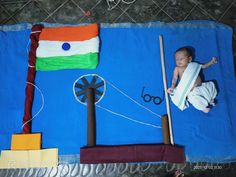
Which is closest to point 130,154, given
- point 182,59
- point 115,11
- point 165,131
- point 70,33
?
point 165,131

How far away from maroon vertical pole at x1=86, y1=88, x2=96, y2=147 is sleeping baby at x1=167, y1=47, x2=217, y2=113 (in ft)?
1.45

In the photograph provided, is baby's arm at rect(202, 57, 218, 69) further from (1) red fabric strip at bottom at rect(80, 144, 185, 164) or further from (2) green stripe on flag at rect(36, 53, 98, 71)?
(2) green stripe on flag at rect(36, 53, 98, 71)

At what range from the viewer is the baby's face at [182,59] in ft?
5.34

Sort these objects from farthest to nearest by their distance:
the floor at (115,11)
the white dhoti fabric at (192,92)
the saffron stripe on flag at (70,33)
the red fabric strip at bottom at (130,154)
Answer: the floor at (115,11)
the saffron stripe on flag at (70,33)
the white dhoti fabric at (192,92)
the red fabric strip at bottom at (130,154)

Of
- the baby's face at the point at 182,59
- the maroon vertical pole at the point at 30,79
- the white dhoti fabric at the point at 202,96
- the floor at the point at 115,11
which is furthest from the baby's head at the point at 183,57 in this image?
the maroon vertical pole at the point at 30,79

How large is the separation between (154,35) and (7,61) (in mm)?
905

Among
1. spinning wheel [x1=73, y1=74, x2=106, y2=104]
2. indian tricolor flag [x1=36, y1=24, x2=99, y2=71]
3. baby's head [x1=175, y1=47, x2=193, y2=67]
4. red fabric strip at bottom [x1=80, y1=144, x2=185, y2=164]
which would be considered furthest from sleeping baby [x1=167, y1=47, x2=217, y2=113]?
indian tricolor flag [x1=36, y1=24, x2=99, y2=71]

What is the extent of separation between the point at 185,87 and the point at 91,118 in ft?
1.84

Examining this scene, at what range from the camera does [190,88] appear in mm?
1581

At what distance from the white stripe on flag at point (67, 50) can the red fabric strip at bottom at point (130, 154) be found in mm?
567

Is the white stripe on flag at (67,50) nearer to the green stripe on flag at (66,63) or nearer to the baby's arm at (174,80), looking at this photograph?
the green stripe on flag at (66,63)

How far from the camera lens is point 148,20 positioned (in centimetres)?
181

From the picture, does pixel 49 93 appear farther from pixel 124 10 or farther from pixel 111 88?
pixel 124 10

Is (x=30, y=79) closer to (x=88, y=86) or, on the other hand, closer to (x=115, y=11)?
(x=88, y=86)
